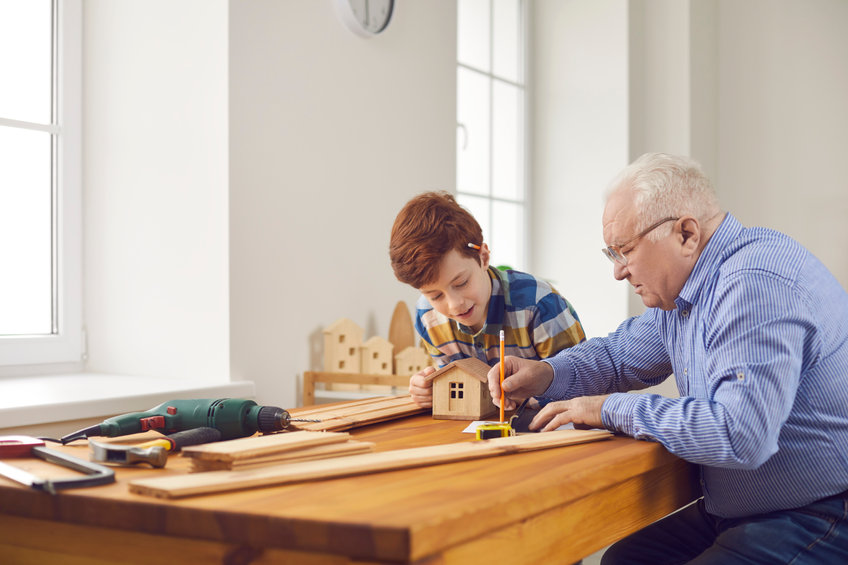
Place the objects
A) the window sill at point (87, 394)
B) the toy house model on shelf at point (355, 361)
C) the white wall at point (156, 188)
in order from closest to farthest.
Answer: the window sill at point (87, 394)
the white wall at point (156, 188)
the toy house model on shelf at point (355, 361)

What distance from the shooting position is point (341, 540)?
0.76 metres

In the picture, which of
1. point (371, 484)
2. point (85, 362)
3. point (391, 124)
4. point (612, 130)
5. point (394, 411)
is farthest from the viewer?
point (612, 130)

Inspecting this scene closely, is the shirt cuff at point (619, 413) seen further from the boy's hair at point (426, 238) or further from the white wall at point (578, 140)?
the white wall at point (578, 140)

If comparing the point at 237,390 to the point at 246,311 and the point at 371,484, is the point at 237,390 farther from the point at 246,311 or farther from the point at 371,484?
the point at 371,484

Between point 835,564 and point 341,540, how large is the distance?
95 centimetres

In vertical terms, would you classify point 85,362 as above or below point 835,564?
above

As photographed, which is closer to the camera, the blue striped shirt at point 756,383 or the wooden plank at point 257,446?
the wooden plank at point 257,446

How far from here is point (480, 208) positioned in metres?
4.15

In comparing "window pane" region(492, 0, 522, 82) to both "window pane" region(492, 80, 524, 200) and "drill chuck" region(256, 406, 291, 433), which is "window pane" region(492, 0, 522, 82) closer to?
"window pane" region(492, 80, 524, 200)

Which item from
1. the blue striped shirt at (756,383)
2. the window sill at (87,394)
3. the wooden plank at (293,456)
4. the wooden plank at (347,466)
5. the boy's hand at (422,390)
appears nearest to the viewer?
the wooden plank at (347,466)

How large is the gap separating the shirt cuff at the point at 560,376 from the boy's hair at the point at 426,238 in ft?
1.09

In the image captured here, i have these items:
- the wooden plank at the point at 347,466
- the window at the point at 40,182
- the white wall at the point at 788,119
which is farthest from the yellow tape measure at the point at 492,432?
the white wall at the point at 788,119

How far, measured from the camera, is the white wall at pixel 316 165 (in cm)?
251

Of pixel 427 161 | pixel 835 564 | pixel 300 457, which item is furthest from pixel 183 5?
pixel 835 564
